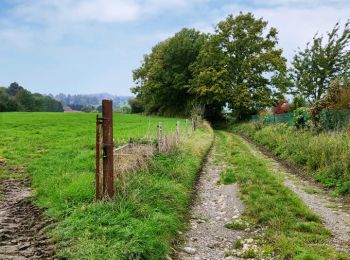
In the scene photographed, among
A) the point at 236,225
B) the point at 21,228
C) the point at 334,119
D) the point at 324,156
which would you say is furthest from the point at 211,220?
the point at 334,119

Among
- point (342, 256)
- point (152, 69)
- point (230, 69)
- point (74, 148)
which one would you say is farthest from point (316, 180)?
point (152, 69)

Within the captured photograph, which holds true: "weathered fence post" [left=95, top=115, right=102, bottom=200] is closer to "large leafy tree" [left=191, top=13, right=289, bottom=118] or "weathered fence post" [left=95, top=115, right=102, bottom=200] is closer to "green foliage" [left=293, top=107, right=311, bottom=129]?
"green foliage" [left=293, top=107, right=311, bottom=129]

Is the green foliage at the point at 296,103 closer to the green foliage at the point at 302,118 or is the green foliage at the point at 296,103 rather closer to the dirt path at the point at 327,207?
the green foliage at the point at 302,118

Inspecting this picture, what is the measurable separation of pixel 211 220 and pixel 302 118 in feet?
56.7

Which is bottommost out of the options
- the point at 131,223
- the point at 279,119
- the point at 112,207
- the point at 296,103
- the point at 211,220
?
the point at 211,220

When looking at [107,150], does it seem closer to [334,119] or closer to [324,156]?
[324,156]

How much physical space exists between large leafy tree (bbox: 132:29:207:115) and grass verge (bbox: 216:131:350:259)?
46497 mm

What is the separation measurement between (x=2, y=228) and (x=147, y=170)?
4.66 m

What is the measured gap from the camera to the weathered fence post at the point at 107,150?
812 centimetres

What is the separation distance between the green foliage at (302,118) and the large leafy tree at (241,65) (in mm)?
24331

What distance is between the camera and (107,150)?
8133mm

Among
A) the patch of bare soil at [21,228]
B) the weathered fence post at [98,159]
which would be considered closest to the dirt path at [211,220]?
the weathered fence post at [98,159]

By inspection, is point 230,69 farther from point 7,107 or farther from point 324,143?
point 7,107

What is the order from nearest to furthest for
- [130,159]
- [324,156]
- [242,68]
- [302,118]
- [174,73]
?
[130,159]
[324,156]
[302,118]
[242,68]
[174,73]
